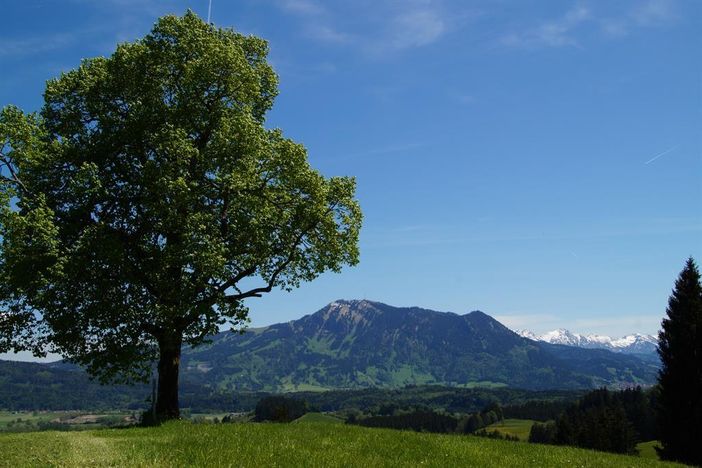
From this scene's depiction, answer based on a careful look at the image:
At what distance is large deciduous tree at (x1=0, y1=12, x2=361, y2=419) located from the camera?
2820 cm

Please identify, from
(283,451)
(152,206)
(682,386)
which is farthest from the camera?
(682,386)

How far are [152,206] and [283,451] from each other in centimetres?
1692

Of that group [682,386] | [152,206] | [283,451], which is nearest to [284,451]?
[283,451]

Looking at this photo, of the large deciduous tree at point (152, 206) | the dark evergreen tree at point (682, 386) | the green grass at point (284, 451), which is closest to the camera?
the green grass at point (284, 451)

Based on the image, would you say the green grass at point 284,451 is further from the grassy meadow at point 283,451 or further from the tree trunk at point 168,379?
the tree trunk at point 168,379

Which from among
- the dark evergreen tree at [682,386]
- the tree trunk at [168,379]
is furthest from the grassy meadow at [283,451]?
the dark evergreen tree at [682,386]

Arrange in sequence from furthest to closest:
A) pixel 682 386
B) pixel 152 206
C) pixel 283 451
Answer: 1. pixel 682 386
2. pixel 152 206
3. pixel 283 451

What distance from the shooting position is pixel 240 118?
99.9 ft

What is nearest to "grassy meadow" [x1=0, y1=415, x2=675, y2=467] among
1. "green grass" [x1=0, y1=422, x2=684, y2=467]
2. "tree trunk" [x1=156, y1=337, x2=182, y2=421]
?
"green grass" [x1=0, y1=422, x2=684, y2=467]

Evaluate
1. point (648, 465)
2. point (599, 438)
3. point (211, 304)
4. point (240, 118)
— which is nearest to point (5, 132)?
point (240, 118)

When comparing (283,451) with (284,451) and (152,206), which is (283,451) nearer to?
(284,451)

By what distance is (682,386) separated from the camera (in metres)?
58.4

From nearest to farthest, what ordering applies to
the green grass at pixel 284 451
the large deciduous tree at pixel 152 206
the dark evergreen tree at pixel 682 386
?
1. the green grass at pixel 284 451
2. the large deciduous tree at pixel 152 206
3. the dark evergreen tree at pixel 682 386

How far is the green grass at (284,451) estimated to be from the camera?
1422 cm
